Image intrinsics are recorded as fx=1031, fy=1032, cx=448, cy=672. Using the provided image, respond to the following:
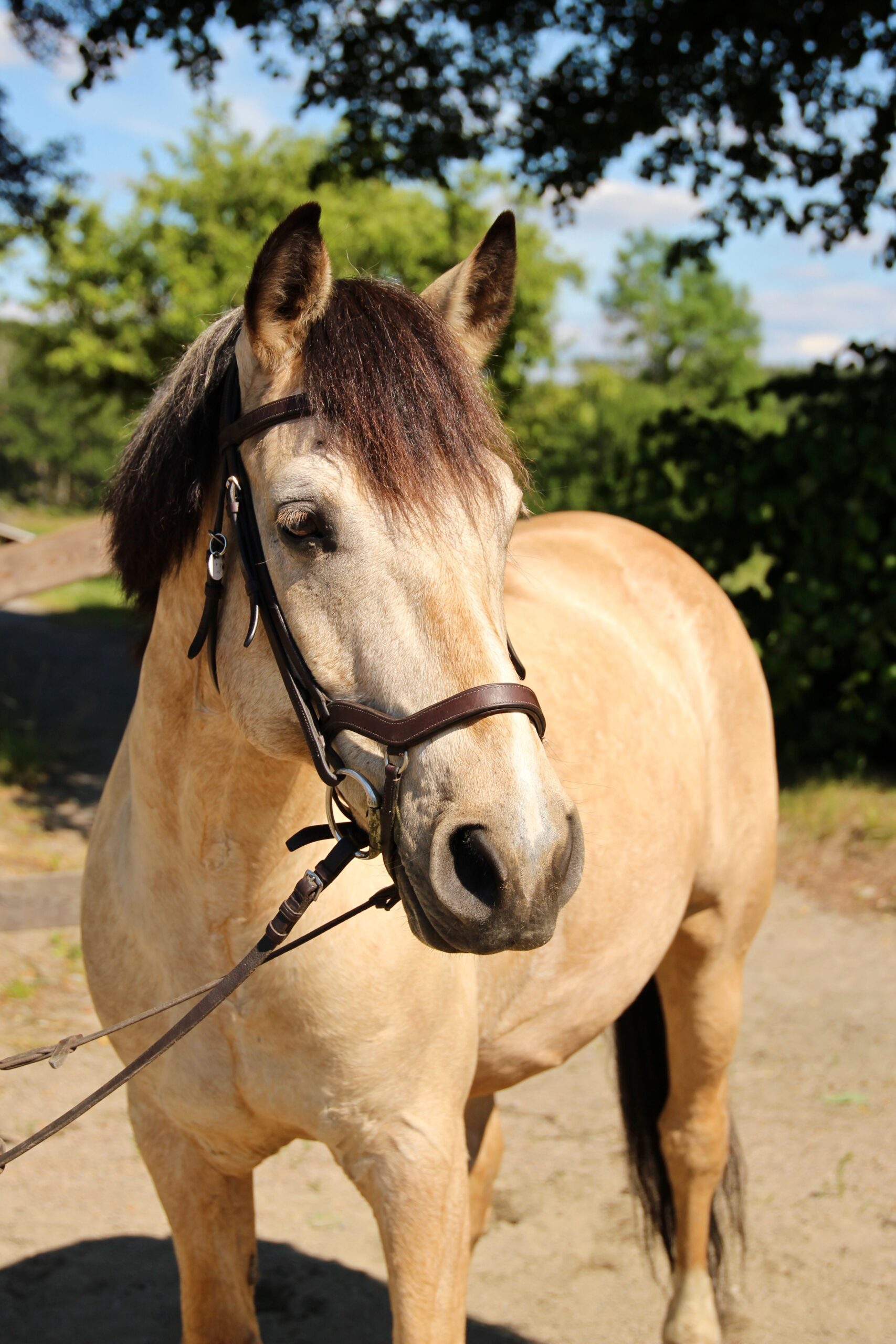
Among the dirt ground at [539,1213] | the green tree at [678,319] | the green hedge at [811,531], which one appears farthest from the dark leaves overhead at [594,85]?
Result: the green tree at [678,319]

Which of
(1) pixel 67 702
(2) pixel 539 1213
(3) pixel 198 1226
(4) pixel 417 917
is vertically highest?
(4) pixel 417 917

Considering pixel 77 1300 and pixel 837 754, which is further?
pixel 837 754

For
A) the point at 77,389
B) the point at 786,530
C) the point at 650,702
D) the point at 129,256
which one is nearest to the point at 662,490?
the point at 786,530

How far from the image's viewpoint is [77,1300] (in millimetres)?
2844

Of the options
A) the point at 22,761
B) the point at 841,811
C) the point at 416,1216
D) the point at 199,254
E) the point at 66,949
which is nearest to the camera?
the point at 416,1216

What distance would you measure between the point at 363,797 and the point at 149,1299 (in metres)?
2.32

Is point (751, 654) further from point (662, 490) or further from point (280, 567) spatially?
point (662, 490)

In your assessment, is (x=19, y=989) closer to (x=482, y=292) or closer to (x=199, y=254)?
(x=482, y=292)

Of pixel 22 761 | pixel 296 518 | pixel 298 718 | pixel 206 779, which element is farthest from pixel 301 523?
pixel 22 761

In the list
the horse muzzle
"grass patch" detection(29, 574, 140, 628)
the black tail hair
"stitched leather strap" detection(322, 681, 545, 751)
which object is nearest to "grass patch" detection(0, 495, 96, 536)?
"grass patch" detection(29, 574, 140, 628)

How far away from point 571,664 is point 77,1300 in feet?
7.31

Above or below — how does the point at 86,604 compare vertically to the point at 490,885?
below

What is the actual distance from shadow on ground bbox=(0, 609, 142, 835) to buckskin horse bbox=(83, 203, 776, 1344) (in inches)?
140

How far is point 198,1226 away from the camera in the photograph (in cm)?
197
